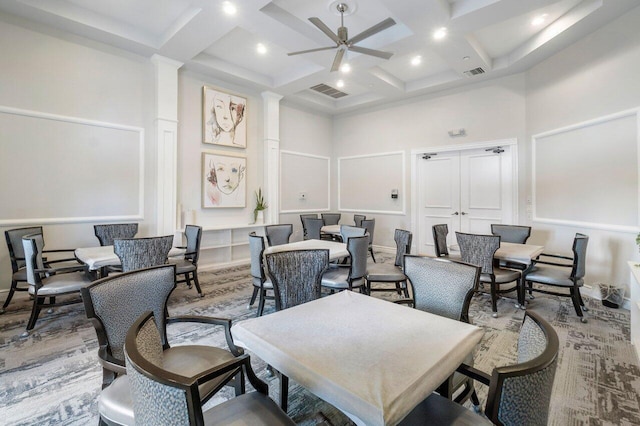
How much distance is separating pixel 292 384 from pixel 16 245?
3807mm

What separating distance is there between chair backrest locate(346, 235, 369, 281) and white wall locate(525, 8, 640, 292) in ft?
Answer: 10.8

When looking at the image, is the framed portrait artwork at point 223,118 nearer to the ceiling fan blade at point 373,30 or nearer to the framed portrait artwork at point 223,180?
the framed portrait artwork at point 223,180

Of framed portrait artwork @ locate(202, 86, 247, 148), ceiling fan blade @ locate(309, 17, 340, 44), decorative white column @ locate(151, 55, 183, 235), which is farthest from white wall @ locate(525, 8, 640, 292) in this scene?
decorative white column @ locate(151, 55, 183, 235)

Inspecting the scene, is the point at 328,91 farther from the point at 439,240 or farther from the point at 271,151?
the point at 439,240

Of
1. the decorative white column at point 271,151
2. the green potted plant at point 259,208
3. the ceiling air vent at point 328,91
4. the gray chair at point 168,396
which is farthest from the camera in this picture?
the ceiling air vent at point 328,91

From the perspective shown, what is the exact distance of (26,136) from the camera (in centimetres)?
401

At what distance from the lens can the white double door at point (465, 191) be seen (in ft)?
18.9

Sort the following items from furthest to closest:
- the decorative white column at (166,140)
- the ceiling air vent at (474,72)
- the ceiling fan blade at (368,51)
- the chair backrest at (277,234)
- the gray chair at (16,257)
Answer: the ceiling air vent at (474,72) < the decorative white column at (166,140) < the chair backrest at (277,234) < the ceiling fan blade at (368,51) < the gray chair at (16,257)

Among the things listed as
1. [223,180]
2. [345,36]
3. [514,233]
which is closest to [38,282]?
[223,180]

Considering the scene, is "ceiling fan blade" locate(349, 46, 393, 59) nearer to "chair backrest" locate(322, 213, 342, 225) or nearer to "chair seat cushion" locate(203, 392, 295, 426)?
"chair seat cushion" locate(203, 392, 295, 426)

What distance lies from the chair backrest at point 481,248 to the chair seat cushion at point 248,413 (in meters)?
3.02

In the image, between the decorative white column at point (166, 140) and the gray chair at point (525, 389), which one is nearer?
the gray chair at point (525, 389)

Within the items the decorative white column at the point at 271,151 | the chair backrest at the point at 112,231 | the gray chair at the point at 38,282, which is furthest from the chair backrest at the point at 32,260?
the decorative white column at the point at 271,151

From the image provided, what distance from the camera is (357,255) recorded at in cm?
319
